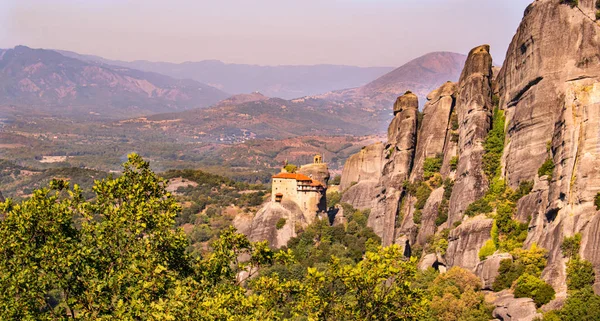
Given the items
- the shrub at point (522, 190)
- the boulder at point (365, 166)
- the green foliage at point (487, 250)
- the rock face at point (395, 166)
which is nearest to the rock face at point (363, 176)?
the boulder at point (365, 166)

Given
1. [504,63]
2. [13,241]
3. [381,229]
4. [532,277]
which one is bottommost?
[381,229]

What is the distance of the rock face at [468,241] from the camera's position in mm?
47812

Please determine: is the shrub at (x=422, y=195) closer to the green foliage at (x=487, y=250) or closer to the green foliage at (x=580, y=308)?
the green foliage at (x=487, y=250)

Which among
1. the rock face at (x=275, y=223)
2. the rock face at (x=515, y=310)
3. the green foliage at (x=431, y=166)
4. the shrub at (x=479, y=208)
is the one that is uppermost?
the green foliage at (x=431, y=166)

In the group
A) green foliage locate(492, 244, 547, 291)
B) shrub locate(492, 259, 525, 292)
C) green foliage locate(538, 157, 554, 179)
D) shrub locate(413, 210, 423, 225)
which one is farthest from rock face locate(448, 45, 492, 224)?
green foliage locate(492, 244, 547, 291)

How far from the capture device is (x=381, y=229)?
235ft

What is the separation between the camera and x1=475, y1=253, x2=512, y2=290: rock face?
141ft

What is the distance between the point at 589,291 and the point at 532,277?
13.4ft

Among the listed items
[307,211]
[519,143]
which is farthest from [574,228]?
[307,211]

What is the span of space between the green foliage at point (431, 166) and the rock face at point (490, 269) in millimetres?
20034

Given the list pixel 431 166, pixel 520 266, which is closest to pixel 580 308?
pixel 520 266

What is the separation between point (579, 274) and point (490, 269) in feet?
26.0

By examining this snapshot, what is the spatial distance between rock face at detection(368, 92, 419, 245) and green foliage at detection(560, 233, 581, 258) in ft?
91.4

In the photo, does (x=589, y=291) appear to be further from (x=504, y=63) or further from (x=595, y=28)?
(x=504, y=63)
